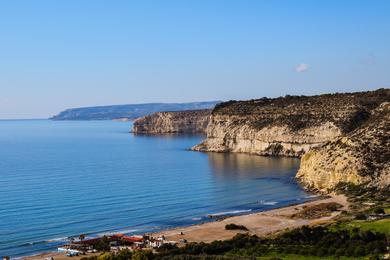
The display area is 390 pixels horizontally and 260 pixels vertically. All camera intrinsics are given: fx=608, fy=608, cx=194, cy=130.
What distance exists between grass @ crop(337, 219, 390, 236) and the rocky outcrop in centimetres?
2379

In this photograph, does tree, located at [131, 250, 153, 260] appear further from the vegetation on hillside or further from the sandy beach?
the sandy beach

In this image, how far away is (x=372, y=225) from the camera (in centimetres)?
5275

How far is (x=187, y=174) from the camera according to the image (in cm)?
10750

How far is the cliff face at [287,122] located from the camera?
13469 cm

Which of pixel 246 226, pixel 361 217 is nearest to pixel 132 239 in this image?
pixel 246 226

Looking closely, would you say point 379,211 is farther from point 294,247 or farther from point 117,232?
point 117,232

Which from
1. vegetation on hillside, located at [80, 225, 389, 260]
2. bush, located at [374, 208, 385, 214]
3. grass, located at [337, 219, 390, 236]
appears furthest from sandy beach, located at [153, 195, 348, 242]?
vegetation on hillside, located at [80, 225, 389, 260]

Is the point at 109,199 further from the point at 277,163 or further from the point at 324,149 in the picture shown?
the point at 277,163

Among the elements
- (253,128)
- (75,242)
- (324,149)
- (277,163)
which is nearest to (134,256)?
(75,242)

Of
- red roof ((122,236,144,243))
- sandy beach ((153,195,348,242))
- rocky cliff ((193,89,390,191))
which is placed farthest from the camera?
rocky cliff ((193,89,390,191))

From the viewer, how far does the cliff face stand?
442ft

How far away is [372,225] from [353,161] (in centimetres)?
3184

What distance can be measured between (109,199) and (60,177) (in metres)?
27.9

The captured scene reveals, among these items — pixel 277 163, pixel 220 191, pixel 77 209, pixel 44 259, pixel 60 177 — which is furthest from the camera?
pixel 277 163
